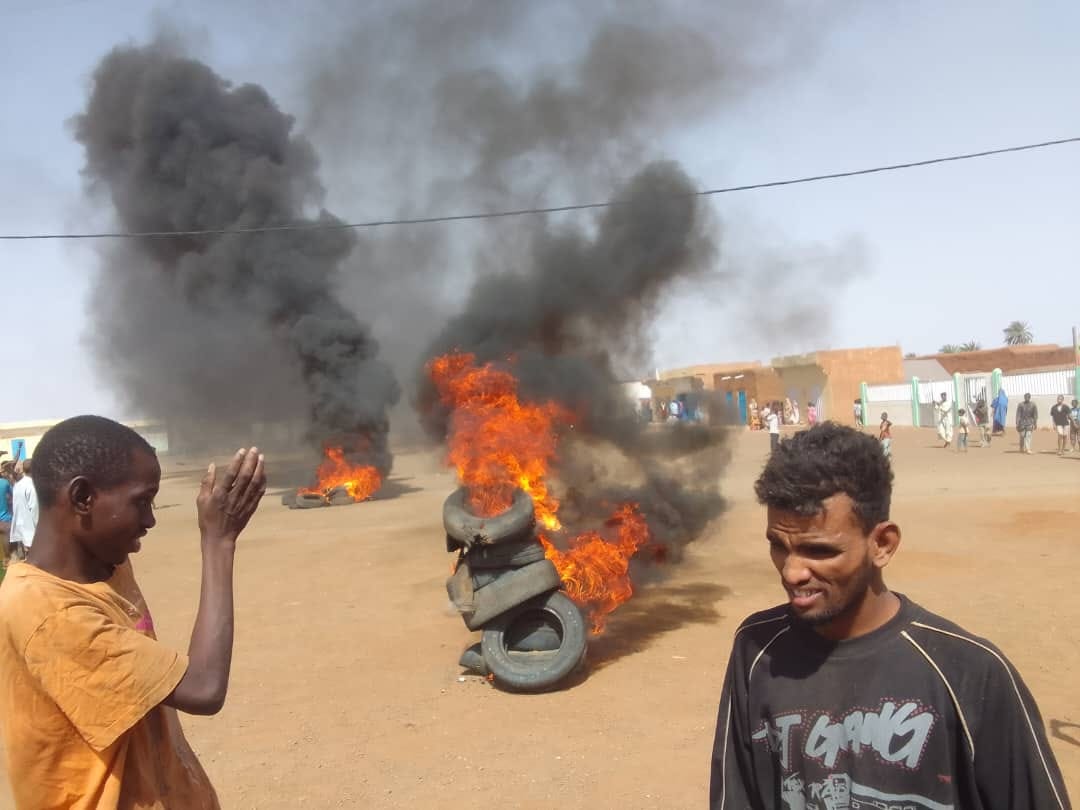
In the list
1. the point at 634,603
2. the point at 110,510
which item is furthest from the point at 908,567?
the point at 110,510

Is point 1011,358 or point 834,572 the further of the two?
point 1011,358

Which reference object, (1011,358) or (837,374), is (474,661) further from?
(1011,358)

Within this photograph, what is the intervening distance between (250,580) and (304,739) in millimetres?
6738

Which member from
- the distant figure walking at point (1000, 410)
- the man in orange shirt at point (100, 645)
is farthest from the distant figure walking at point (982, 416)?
the man in orange shirt at point (100, 645)

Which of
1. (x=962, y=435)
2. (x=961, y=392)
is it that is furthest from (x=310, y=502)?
(x=961, y=392)

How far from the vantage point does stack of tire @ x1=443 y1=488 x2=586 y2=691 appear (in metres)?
7.03

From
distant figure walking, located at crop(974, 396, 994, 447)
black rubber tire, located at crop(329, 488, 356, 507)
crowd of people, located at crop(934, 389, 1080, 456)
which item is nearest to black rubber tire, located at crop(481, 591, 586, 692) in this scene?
black rubber tire, located at crop(329, 488, 356, 507)

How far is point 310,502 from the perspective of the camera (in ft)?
73.0

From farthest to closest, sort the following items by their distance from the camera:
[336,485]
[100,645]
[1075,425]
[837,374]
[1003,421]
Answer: [837,374]
[1003,421]
[336,485]
[1075,425]
[100,645]

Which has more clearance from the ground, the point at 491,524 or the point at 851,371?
the point at 491,524

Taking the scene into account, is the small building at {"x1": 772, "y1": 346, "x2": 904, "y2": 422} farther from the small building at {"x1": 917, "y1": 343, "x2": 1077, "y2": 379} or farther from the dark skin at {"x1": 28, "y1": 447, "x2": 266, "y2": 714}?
the dark skin at {"x1": 28, "y1": 447, "x2": 266, "y2": 714}

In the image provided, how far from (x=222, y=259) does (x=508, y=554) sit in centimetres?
2432

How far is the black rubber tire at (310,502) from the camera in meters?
22.2

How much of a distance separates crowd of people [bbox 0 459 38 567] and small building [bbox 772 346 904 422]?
35.0 meters
